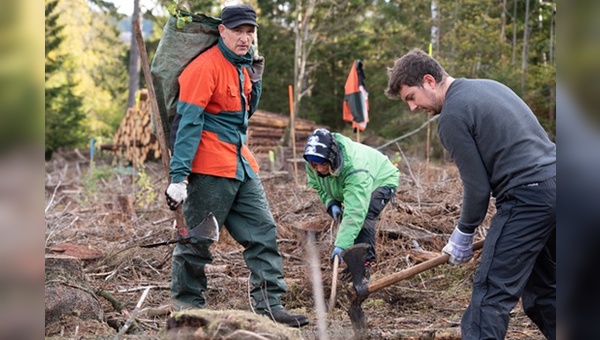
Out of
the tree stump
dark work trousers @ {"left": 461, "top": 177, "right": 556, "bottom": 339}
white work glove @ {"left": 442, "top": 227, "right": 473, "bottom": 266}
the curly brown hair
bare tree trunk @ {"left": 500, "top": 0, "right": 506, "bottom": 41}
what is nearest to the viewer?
dark work trousers @ {"left": 461, "top": 177, "right": 556, "bottom": 339}

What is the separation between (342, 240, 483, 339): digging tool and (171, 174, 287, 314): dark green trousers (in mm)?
730

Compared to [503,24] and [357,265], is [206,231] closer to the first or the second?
[357,265]

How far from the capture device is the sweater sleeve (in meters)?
3.36

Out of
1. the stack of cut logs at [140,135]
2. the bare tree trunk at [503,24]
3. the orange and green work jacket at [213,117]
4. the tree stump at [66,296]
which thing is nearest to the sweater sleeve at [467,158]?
the orange and green work jacket at [213,117]

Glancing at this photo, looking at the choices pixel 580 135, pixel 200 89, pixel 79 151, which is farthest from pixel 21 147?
pixel 79 151

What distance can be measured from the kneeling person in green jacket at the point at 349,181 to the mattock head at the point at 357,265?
0.75m

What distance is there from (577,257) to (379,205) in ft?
14.5

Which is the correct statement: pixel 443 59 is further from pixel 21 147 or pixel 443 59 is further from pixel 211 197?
pixel 21 147

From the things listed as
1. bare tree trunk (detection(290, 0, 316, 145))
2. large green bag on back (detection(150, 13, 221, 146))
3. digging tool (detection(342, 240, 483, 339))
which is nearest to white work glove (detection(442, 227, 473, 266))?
digging tool (detection(342, 240, 483, 339))

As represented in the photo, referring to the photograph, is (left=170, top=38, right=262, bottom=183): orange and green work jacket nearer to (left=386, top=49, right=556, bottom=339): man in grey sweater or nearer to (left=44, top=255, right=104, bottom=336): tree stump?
(left=44, top=255, right=104, bottom=336): tree stump

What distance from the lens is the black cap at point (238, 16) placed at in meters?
4.27

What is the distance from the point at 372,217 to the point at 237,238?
1426 millimetres

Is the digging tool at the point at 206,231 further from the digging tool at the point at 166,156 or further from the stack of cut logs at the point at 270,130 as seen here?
the stack of cut logs at the point at 270,130

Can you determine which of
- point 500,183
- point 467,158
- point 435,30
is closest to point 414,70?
point 467,158
